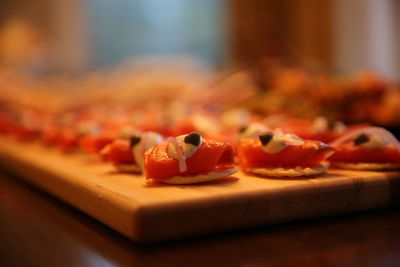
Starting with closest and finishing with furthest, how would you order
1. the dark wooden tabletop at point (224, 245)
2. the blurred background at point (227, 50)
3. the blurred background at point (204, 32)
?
1. the dark wooden tabletop at point (224, 245)
2. the blurred background at point (227, 50)
3. the blurred background at point (204, 32)

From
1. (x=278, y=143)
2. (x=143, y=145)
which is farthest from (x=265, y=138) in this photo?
(x=143, y=145)

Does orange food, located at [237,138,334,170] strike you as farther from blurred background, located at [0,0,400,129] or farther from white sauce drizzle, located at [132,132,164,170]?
blurred background, located at [0,0,400,129]

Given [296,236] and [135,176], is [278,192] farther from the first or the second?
[135,176]

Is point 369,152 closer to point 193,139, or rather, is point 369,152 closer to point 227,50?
point 193,139

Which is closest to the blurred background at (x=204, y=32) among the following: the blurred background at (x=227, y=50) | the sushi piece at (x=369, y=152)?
the blurred background at (x=227, y=50)

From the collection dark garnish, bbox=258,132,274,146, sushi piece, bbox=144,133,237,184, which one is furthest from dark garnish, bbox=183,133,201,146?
dark garnish, bbox=258,132,274,146

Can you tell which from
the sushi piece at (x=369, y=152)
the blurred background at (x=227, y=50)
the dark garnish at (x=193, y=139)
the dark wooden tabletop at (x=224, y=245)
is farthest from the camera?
the blurred background at (x=227, y=50)

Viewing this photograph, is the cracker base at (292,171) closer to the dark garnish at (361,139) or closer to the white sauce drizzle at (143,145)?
the dark garnish at (361,139)
